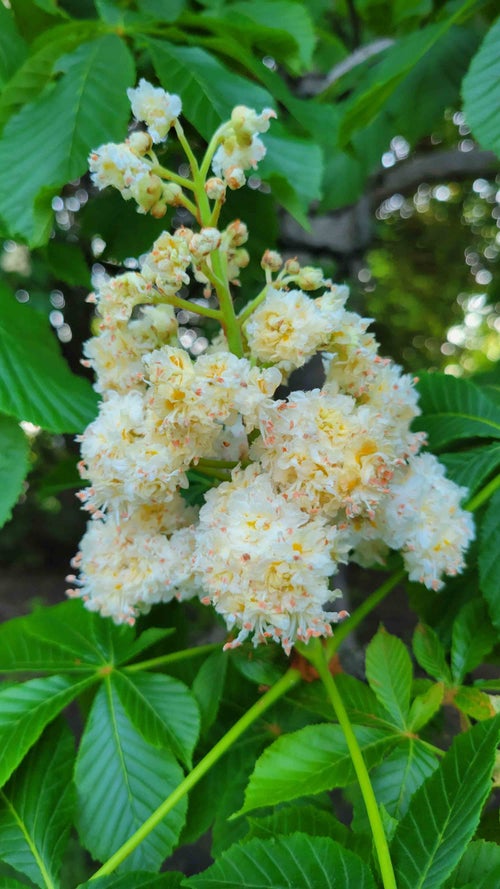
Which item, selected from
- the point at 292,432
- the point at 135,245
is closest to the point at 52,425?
the point at 292,432

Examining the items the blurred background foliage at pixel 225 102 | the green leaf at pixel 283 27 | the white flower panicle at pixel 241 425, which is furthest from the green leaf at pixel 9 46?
the white flower panicle at pixel 241 425

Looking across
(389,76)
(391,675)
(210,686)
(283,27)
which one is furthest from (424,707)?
(283,27)

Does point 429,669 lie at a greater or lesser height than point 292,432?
lesser

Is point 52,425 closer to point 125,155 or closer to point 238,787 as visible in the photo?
point 125,155

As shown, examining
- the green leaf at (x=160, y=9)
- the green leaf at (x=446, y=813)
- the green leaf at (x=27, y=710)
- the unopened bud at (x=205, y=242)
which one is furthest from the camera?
the green leaf at (x=160, y=9)

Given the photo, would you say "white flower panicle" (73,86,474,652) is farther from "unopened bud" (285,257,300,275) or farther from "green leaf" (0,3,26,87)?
"green leaf" (0,3,26,87)

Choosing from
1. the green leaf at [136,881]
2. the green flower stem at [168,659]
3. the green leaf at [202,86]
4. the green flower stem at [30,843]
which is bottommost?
the green flower stem at [30,843]

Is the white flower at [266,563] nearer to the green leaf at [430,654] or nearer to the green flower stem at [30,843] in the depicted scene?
the green leaf at [430,654]
